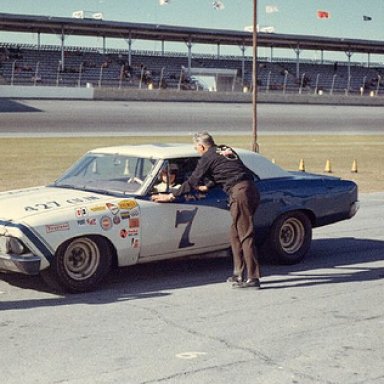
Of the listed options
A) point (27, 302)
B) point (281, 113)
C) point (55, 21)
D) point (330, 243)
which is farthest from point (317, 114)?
point (27, 302)

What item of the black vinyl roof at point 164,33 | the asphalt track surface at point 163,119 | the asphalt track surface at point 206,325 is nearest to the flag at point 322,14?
the black vinyl roof at point 164,33

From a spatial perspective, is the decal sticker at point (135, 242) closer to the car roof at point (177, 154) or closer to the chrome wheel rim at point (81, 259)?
the chrome wheel rim at point (81, 259)

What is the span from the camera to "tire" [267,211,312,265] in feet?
31.4

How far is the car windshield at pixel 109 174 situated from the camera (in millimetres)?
8773

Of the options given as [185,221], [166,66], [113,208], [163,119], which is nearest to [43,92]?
[163,119]

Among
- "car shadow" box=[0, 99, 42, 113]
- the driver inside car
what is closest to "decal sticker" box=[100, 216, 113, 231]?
the driver inside car

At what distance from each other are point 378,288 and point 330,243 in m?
3.06

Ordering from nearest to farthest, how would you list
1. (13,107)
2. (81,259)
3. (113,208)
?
(81,259) → (113,208) → (13,107)

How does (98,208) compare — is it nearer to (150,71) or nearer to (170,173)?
(170,173)

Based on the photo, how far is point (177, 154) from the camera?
9.07 m

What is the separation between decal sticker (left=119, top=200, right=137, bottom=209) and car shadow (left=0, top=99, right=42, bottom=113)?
4001 centimetres

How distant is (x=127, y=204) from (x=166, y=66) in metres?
66.5

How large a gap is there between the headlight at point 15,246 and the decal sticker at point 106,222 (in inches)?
32.3

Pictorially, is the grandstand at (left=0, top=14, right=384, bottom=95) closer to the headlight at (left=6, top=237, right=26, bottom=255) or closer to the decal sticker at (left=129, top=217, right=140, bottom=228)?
the decal sticker at (left=129, top=217, right=140, bottom=228)
